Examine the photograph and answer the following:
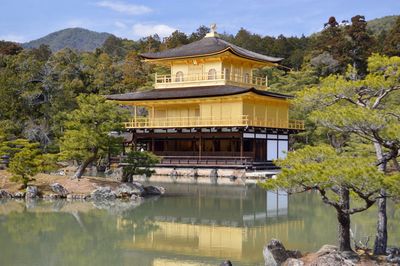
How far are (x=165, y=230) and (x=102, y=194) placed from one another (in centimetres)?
609

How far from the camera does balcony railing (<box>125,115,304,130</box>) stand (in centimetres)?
3102

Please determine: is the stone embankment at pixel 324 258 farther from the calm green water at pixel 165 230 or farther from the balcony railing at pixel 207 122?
the balcony railing at pixel 207 122

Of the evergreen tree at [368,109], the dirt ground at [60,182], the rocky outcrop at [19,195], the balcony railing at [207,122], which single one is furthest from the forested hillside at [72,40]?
the evergreen tree at [368,109]

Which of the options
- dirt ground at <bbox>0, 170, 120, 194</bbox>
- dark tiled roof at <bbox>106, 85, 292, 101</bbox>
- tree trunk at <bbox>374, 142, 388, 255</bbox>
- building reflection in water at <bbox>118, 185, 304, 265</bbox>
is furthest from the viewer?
dark tiled roof at <bbox>106, 85, 292, 101</bbox>

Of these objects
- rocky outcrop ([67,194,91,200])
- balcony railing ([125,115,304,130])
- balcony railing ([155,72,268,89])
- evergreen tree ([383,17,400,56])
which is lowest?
rocky outcrop ([67,194,91,200])

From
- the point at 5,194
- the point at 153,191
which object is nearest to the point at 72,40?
the point at 153,191

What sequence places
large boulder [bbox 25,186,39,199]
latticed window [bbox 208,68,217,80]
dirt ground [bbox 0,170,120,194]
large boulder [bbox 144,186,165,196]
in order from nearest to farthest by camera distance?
1. large boulder [bbox 25,186,39,199]
2. dirt ground [bbox 0,170,120,194]
3. large boulder [bbox 144,186,165,196]
4. latticed window [bbox 208,68,217,80]

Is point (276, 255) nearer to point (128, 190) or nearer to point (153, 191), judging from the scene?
point (128, 190)

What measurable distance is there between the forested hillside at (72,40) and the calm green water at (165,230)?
143563 mm

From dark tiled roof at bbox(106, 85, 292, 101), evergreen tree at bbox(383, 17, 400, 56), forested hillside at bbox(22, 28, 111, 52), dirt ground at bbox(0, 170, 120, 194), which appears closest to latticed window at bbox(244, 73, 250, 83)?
dark tiled roof at bbox(106, 85, 292, 101)

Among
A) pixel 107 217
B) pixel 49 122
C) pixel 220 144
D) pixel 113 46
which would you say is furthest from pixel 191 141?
pixel 113 46

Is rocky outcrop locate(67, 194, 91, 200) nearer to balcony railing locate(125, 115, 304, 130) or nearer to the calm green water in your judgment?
the calm green water

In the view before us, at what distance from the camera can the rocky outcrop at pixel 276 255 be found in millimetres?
9141

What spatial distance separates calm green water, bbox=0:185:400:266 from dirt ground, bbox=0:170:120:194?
1.39m
